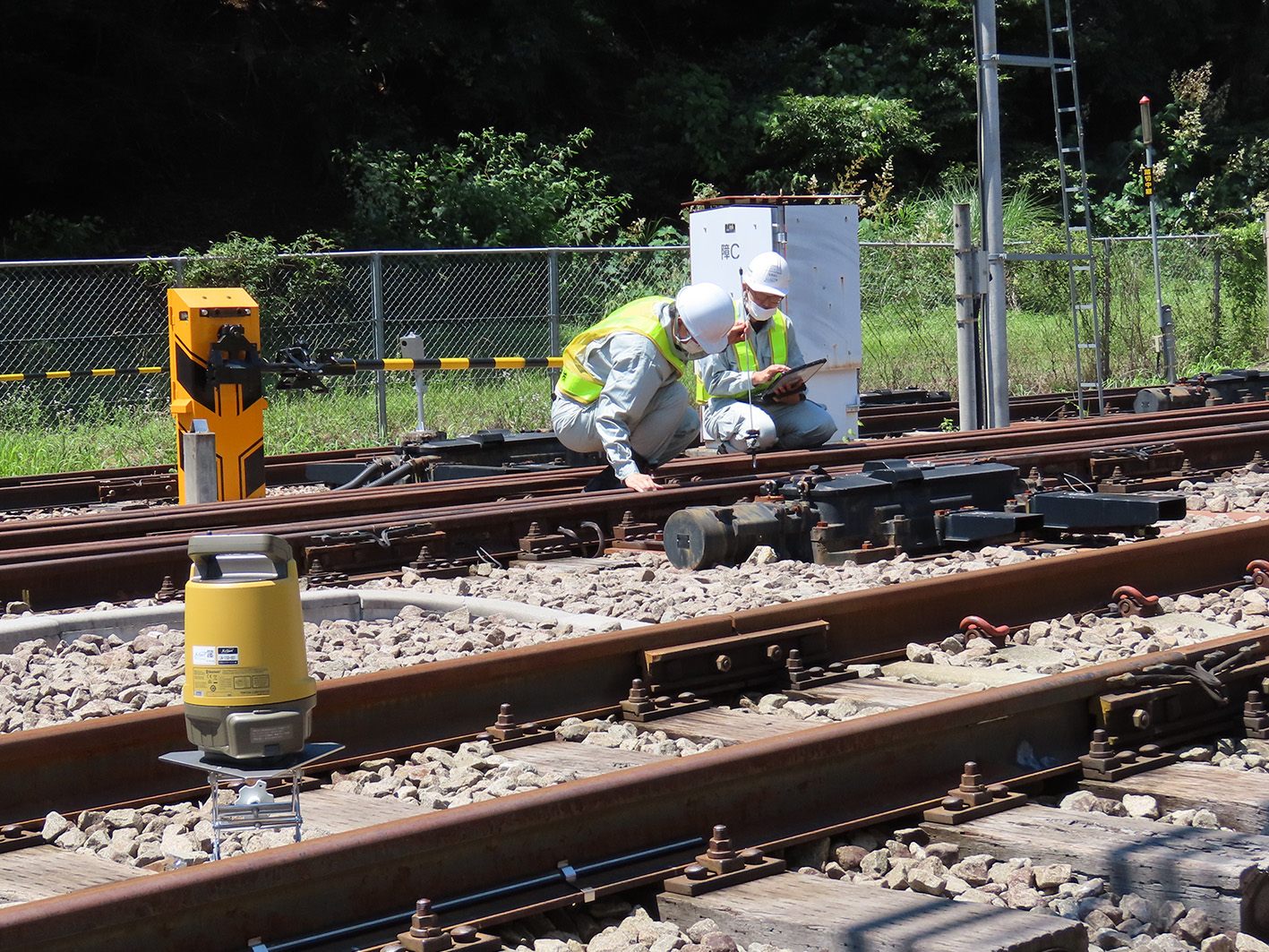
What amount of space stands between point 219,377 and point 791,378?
3828 millimetres

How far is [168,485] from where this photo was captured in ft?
38.3

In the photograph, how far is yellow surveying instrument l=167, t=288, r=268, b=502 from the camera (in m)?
10.2

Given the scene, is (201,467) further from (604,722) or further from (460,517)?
(604,722)

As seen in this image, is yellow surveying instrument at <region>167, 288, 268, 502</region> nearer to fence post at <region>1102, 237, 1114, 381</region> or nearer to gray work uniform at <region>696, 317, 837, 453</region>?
gray work uniform at <region>696, 317, 837, 453</region>

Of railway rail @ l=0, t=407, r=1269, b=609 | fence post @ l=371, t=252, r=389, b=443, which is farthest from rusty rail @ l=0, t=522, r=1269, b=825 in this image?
fence post @ l=371, t=252, r=389, b=443

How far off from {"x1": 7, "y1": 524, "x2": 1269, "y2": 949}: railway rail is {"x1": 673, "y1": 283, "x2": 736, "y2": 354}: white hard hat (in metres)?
2.73

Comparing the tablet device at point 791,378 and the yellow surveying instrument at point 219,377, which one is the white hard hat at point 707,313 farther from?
the yellow surveying instrument at point 219,377

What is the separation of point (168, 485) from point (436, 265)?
34.8 feet

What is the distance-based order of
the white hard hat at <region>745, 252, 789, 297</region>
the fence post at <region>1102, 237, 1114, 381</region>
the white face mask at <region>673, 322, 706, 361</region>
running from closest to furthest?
the white face mask at <region>673, 322, 706, 361</region> < the white hard hat at <region>745, 252, 789, 297</region> < the fence post at <region>1102, 237, 1114, 381</region>

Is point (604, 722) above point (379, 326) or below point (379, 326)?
below

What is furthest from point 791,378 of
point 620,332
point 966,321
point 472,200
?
point 472,200

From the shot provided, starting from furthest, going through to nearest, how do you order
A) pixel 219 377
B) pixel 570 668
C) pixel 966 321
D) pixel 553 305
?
pixel 553 305 < pixel 966 321 < pixel 219 377 < pixel 570 668

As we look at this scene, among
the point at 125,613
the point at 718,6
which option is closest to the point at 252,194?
the point at 718,6

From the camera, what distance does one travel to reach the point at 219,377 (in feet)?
33.4
